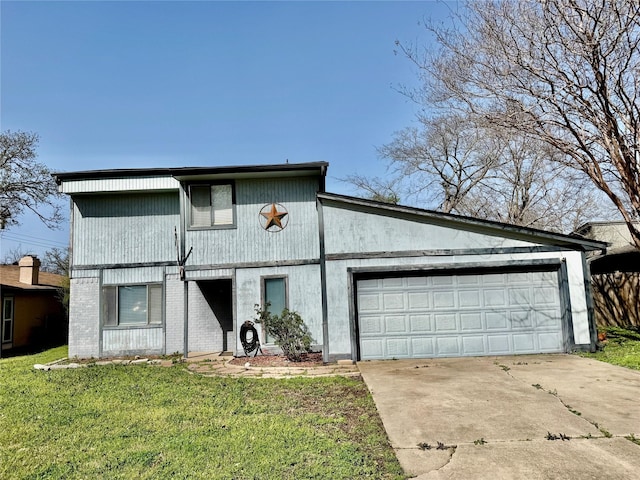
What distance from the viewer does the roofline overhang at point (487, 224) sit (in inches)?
363

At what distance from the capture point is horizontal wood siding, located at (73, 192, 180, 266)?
A: 38.5 feet

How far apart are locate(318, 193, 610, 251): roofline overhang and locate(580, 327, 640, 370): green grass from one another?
2356 mm

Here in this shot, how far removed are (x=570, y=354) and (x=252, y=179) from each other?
8.76 m

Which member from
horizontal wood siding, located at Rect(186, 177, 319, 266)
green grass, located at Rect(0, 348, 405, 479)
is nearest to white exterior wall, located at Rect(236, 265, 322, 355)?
horizontal wood siding, located at Rect(186, 177, 319, 266)

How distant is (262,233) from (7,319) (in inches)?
434

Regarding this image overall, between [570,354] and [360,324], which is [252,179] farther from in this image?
[570,354]

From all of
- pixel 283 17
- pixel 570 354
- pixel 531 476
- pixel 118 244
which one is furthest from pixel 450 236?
pixel 118 244

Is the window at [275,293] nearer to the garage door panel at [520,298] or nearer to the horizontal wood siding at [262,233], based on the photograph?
the horizontal wood siding at [262,233]

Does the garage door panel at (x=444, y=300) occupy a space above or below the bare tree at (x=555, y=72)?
below

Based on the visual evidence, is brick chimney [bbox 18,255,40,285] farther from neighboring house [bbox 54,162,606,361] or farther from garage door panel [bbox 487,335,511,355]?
garage door panel [bbox 487,335,511,355]

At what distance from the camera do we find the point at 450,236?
9.46 metres

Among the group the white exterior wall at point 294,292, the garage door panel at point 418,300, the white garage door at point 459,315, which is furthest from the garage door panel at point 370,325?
the white exterior wall at point 294,292

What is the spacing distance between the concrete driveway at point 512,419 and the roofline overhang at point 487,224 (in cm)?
276

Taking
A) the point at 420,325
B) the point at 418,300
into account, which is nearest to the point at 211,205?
the point at 418,300
